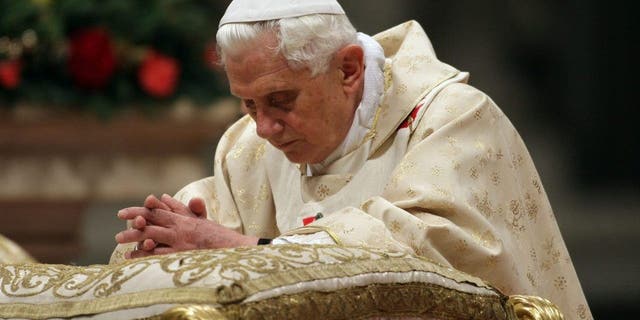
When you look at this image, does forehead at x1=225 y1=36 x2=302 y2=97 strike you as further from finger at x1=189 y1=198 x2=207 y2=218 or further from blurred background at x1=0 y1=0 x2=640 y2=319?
blurred background at x1=0 y1=0 x2=640 y2=319

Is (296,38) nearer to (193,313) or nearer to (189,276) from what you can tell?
(189,276)

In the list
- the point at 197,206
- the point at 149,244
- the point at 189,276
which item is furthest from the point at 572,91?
the point at 189,276

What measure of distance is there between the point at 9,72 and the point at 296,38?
144 inches

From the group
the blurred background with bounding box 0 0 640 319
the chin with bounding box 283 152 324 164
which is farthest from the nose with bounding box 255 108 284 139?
the blurred background with bounding box 0 0 640 319

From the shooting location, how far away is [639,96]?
10.5 m

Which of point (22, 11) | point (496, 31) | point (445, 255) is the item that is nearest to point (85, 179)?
point (22, 11)

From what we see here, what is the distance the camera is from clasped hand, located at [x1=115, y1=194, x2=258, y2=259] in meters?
4.27

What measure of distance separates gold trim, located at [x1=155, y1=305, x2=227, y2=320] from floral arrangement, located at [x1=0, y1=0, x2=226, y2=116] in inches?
183

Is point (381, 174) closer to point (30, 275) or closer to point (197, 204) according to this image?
point (197, 204)

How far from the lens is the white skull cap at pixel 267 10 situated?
4.52 metres

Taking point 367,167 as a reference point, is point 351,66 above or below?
above

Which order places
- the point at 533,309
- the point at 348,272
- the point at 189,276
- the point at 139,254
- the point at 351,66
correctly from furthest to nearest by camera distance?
the point at 351,66 → the point at 139,254 → the point at 533,309 → the point at 348,272 → the point at 189,276

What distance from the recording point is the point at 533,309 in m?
3.85

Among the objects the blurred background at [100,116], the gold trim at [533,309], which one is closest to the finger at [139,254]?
the gold trim at [533,309]
